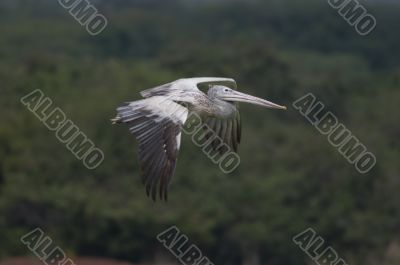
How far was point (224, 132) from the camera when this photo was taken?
1802 centimetres

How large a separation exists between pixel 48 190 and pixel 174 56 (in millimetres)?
26402

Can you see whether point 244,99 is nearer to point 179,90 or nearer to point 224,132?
point 179,90

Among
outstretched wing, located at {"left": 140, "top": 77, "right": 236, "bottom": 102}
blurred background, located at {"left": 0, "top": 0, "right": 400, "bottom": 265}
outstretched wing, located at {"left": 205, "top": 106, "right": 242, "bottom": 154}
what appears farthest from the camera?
blurred background, located at {"left": 0, "top": 0, "right": 400, "bottom": 265}

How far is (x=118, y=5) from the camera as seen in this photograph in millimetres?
121562

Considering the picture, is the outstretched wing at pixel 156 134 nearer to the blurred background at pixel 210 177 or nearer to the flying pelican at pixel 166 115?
the flying pelican at pixel 166 115

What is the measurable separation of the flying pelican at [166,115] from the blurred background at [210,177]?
1705cm

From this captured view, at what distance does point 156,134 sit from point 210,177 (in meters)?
36.6

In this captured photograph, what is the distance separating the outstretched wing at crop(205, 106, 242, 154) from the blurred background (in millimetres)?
16130

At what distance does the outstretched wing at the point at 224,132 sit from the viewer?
1797 cm

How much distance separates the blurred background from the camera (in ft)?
154

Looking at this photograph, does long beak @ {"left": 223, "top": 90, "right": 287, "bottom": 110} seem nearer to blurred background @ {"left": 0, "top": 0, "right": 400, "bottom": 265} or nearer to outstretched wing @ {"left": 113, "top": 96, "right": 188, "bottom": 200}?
outstretched wing @ {"left": 113, "top": 96, "right": 188, "bottom": 200}

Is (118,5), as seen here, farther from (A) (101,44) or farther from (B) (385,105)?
(B) (385,105)

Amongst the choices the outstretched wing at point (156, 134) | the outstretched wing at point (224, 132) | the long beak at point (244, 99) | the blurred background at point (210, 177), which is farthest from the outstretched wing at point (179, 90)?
the blurred background at point (210, 177)

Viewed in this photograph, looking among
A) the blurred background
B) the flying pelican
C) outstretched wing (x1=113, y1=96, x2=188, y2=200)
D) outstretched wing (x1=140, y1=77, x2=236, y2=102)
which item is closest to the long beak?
the flying pelican
